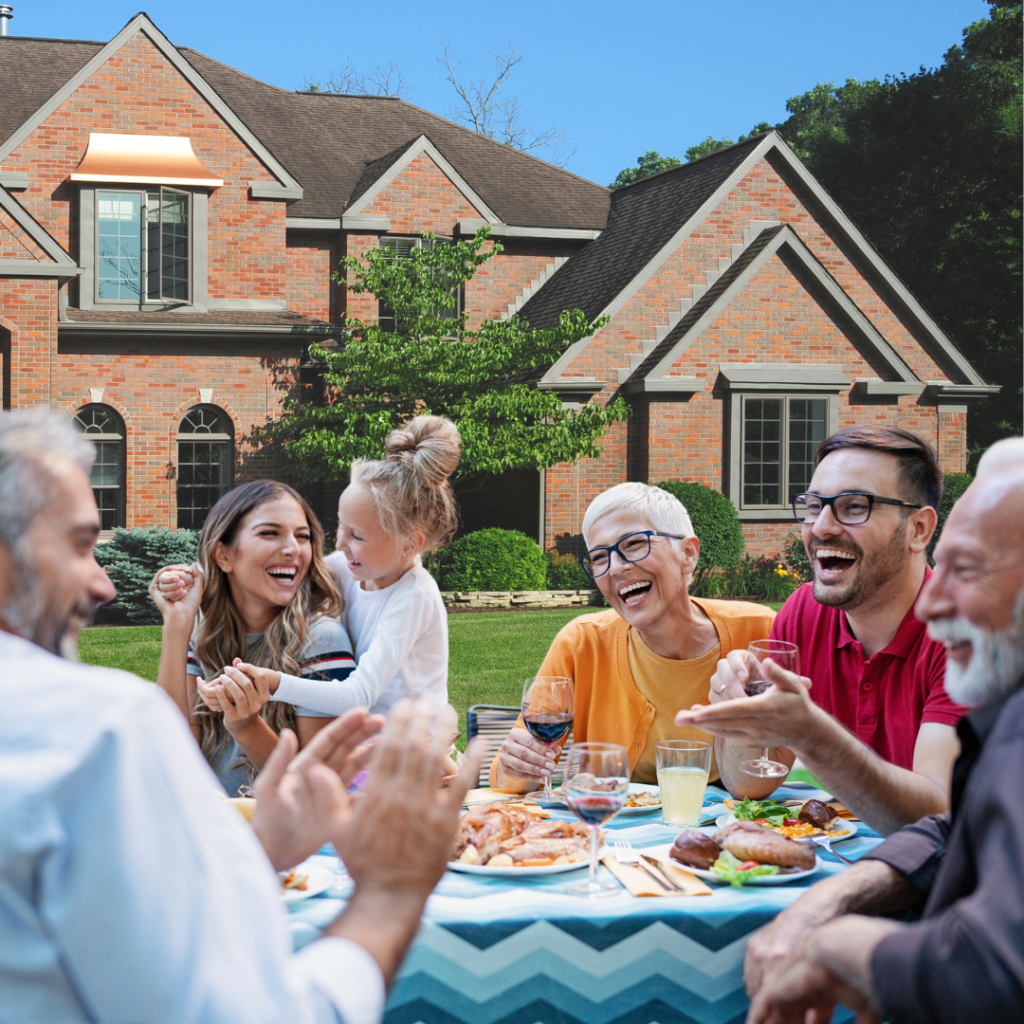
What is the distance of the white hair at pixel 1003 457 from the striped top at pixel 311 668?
2.67 m

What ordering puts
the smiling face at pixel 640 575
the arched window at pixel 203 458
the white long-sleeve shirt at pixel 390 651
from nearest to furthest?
1. the smiling face at pixel 640 575
2. the white long-sleeve shirt at pixel 390 651
3. the arched window at pixel 203 458

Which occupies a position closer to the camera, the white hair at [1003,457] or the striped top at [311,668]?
the white hair at [1003,457]

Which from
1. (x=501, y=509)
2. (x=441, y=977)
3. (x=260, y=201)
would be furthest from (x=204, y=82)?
(x=441, y=977)

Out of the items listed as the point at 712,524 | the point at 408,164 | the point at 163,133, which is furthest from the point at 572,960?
the point at 408,164

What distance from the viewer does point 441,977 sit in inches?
87.9

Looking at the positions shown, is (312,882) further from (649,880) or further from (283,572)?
(283,572)

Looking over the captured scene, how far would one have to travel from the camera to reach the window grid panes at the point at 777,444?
63.3 feet

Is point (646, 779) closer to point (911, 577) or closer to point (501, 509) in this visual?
point (911, 577)

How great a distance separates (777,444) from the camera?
19.5 m

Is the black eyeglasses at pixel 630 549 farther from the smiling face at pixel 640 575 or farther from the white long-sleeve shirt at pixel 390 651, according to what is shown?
the white long-sleeve shirt at pixel 390 651

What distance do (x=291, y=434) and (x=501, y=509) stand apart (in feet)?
13.8

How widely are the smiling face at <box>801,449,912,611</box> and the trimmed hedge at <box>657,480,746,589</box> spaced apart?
13693 mm

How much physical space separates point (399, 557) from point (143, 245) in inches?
645

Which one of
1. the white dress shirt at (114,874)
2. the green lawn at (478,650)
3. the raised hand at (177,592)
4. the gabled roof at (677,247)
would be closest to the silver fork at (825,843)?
the white dress shirt at (114,874)
